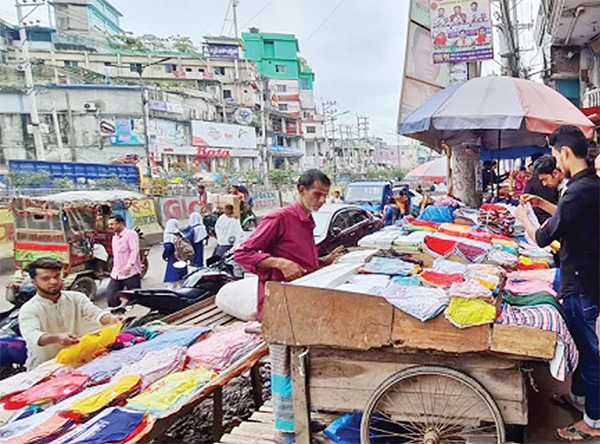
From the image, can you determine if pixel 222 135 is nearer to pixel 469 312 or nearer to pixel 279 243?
pixel 279 243

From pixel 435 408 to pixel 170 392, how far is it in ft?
5.02

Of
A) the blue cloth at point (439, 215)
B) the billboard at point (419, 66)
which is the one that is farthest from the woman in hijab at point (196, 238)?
the blue cloth at point (439, 215)

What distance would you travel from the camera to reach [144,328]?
4.12 m

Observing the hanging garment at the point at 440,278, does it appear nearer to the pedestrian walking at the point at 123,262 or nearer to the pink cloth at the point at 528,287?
the pink cloth at the point at 528,287

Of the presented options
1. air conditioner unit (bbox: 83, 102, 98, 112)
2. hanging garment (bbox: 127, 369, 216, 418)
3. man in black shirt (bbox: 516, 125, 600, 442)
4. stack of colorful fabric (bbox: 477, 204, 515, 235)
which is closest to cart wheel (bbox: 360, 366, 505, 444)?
man in black shirt (bbox: 516, 125, 600, 442)

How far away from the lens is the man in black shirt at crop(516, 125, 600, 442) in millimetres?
2293

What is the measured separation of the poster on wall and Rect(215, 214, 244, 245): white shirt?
4.33m

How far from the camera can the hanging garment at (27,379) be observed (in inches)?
116

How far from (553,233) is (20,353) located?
4646 mm

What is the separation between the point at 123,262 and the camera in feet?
20.5

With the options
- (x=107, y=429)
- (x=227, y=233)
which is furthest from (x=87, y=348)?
(x=227, y=233)

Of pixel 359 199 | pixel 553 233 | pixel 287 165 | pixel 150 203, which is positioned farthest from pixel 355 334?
pixel 287 165

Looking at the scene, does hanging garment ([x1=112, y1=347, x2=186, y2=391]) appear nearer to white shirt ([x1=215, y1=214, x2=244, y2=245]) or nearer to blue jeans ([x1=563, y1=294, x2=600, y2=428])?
blue jeans ([x1=563, y1=294, x2=600, y2=428])

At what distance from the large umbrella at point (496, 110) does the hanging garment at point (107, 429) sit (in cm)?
411
